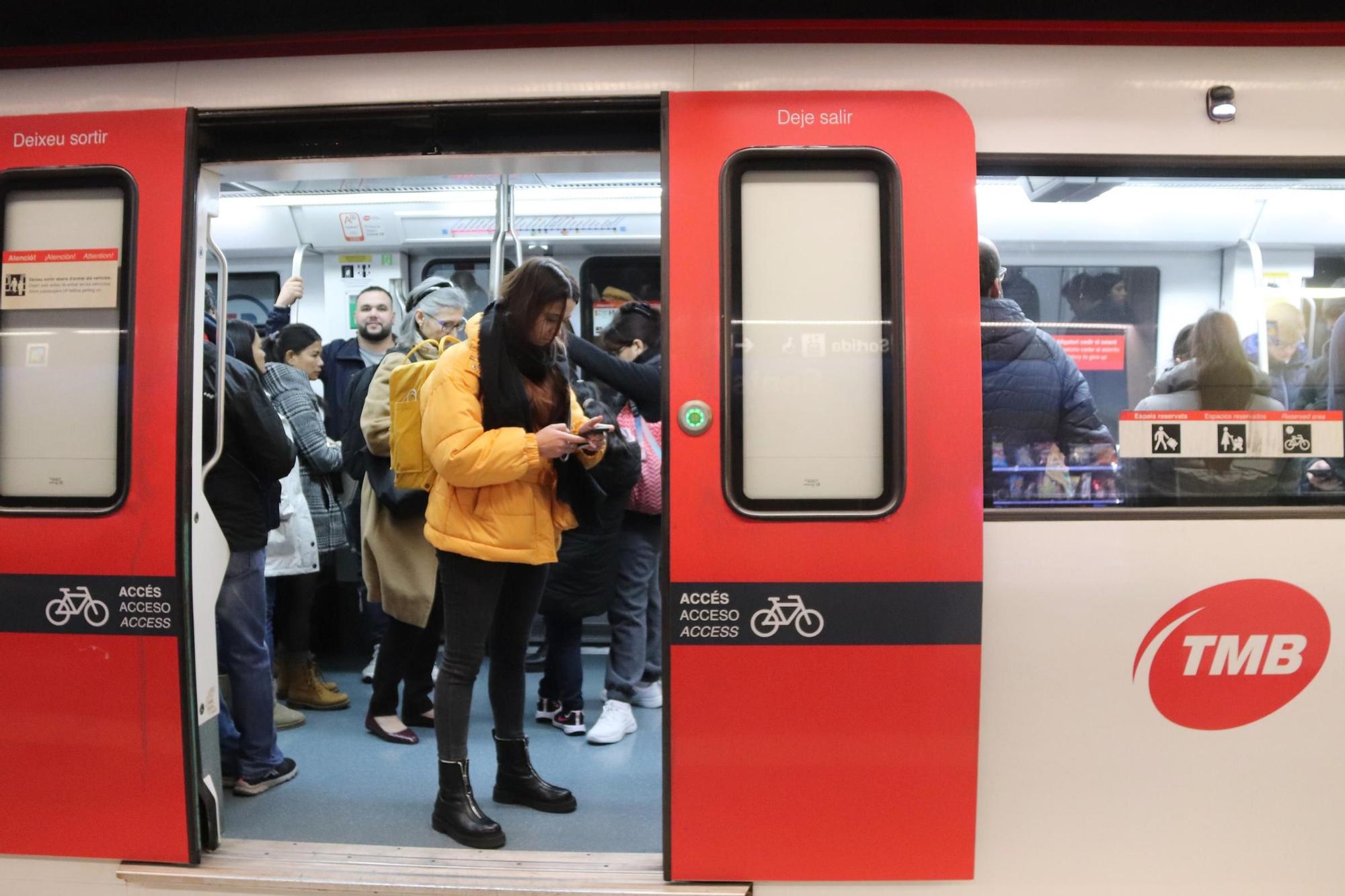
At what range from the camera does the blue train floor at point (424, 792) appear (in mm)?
A: 3295

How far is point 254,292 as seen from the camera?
6.42 metres

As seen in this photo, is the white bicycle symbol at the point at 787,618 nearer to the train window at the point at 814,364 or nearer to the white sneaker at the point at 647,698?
the train window at the point at 814,364

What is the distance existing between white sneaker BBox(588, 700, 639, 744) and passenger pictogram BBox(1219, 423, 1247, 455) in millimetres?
2608

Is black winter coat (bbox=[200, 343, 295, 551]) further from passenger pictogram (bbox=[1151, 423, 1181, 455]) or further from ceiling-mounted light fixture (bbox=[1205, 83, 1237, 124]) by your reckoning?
ceiling-mounted light fixture (bbox=[1205, 83, 1237, 124])

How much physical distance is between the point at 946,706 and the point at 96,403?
2.54 m

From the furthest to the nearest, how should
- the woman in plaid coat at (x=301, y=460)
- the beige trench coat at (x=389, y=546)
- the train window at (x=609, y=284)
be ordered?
the train window at (x=609, y=284) < the woman in plaid coat at (x=301, y=460) < the beige trench coat at (x=389, y=546)

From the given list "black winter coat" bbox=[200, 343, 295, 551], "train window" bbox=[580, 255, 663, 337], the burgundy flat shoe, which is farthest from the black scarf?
"train window" bbox=[580, 255, 663, 337]

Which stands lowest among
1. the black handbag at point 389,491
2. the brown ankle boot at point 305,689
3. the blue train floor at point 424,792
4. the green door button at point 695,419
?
the blue train floor at point 424,792

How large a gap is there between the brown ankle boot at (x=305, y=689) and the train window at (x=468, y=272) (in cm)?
A: 240

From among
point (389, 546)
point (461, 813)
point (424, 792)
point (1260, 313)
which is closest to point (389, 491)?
point (389, 546)

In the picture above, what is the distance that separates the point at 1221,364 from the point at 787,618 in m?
1.41

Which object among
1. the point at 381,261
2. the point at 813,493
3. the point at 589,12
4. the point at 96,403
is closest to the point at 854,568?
the point at 813,493

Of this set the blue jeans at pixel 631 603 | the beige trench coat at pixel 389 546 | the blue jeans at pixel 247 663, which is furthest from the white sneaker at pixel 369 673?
the blue jeans at pixel 631 603

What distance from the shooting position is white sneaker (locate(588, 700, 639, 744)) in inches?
166
